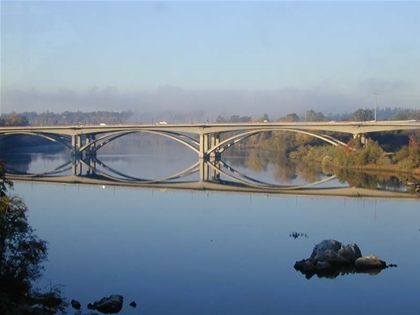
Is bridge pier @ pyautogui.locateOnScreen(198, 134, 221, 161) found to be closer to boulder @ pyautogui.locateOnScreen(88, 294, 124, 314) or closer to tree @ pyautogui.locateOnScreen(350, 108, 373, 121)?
tree @ pyautogui.locateOnScreen(350, 108, 373, 121)

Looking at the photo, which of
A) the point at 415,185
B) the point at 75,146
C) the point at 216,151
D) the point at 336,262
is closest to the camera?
the point at 336,262

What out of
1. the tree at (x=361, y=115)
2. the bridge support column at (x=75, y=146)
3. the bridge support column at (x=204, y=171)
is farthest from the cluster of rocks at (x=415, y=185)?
the tree at (x=361, y=115)

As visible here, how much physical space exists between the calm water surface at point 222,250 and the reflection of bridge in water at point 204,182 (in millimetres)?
1869

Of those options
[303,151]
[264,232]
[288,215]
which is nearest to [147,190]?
[288,215]

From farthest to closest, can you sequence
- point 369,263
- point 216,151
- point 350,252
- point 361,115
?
point 361,115 < point 216,151 < point 350,252 < point 369,263

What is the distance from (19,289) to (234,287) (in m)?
3.79

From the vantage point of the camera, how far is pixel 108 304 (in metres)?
10.1

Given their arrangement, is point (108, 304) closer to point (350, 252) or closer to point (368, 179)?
point (350, 252)

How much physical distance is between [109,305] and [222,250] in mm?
4574

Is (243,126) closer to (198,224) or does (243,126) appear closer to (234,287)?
(198,224)

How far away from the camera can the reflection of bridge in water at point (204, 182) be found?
2516 cm

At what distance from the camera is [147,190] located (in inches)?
1038

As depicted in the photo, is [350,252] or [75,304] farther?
[350,252]

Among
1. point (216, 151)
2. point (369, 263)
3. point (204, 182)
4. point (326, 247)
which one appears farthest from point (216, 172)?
point (369, 263)
